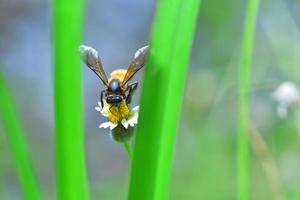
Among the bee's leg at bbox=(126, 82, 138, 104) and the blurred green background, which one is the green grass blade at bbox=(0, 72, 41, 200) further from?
the blurred green background

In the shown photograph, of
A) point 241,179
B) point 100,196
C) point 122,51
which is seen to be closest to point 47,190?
point 100,196

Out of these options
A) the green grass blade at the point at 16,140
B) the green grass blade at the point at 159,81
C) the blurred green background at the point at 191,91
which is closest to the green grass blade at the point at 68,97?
the green grass blade at the point at 159,81

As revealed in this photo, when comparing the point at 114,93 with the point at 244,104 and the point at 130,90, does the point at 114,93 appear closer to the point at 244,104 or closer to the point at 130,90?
the point at 130,90

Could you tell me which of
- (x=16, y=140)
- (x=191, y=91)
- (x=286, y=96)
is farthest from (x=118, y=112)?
(x=191, y=91)

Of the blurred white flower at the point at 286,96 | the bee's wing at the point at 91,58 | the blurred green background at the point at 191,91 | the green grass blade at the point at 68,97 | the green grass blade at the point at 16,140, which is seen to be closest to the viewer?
the green grass blade at the point at 68,97

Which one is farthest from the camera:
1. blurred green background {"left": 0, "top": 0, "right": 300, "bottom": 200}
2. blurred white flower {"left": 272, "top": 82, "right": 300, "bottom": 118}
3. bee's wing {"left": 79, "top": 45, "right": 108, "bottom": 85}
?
blurred green background {"left": 0, "top": 0, "right": 300, "bottom": 200}

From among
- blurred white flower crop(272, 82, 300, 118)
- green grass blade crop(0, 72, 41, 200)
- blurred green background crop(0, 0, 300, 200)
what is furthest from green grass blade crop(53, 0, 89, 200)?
blurred green background crop(0, 0, 300, 200)

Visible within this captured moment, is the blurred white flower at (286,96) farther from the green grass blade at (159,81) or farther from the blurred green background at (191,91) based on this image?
the green grass blade at (159,81)
